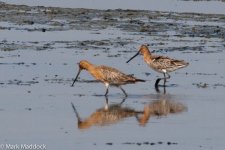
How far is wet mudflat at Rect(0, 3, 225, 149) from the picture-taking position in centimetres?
1527

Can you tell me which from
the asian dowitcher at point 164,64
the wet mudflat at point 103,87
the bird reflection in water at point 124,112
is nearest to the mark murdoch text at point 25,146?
the wet mudflat at point 103,87

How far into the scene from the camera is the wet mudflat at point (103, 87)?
1527 centimetres

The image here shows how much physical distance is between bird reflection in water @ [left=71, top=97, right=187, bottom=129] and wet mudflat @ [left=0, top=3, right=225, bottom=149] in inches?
0.7

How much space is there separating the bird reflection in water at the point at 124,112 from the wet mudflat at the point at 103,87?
0.06ft

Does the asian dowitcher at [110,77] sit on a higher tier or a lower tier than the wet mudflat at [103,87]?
higher

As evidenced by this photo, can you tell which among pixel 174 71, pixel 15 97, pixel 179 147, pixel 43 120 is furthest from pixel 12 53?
pixel 179 147

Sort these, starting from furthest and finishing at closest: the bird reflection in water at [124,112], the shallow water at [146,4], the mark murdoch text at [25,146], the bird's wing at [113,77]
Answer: the shallow water at [146,4]
the bird's wing at [113,77]
the bird reflection in water at [124,112]
the mark murdoch text at [25,146]

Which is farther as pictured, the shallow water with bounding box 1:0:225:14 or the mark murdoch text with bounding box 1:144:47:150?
the shallow water with bounding box 1:0:225:14

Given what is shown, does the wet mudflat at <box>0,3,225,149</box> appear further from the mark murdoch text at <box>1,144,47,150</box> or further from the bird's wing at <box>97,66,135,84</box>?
the bird's wing at <box>97,66,135,84</box>

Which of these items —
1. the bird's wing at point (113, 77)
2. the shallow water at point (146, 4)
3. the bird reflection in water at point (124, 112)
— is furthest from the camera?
the shallow water at point (146, 4)

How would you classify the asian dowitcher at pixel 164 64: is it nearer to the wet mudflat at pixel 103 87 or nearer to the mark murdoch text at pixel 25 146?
the wet mudflat at pixel 103 87

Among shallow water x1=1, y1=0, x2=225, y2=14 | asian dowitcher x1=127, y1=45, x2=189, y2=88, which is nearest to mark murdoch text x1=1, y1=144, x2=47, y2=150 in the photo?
asian dowitcher x1=127, y1=45, x2=189, y2=88

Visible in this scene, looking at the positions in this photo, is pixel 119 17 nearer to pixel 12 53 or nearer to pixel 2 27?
pixel 2 27

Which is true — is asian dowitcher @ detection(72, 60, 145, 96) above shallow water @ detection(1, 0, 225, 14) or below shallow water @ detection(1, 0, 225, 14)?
above
